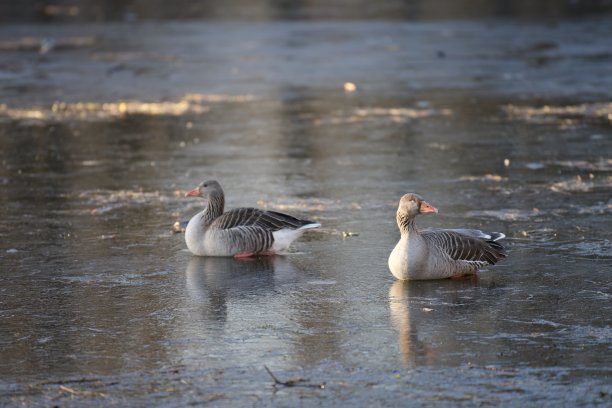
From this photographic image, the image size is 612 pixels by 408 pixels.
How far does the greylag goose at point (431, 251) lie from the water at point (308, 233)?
0.44ft

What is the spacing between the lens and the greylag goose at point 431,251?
974 centimetres

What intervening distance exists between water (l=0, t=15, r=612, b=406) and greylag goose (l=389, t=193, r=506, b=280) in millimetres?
135

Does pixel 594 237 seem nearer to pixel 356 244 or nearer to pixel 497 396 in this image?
pixel 356 244

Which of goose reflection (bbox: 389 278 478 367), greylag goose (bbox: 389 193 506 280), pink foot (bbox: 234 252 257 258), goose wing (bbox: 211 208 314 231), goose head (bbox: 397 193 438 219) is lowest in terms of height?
goose reflection (bbox: 389 278 478 367)

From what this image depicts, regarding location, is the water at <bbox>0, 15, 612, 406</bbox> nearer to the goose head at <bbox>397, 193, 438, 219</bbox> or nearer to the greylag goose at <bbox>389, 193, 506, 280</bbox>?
the greylag goose at <bbox>389, 193, 506, 280</bbox>

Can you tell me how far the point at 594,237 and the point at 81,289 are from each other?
15.6 ft

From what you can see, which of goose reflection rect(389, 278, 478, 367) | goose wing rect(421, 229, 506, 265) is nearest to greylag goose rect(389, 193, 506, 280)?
goose wing rect(421, 229, 506, 265)

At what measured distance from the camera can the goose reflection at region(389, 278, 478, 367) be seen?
787 cm

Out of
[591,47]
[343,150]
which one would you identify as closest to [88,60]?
[591,47]

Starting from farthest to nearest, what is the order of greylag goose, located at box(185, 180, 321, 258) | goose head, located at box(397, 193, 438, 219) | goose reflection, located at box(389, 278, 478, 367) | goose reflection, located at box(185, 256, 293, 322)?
greylag goose, located at box(185, 180, 321, 258)
goose head, located at box(397, 193, 438, 219)
goose reflection, located at box(185, 256, 293, 322)
goose reflection, located at box(389, 278, 478, 367)

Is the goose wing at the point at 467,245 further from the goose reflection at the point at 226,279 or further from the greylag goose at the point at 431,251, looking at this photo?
the goose reflection at the point at 226,279

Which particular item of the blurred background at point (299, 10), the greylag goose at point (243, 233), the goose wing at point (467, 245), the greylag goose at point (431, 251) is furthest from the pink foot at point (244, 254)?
the blurred background at point (299, 10)

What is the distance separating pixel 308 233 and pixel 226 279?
6.74 feet

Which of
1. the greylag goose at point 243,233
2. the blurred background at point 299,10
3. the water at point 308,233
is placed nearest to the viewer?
the water at point 308,233
